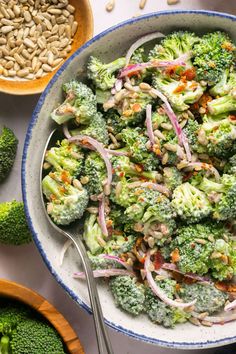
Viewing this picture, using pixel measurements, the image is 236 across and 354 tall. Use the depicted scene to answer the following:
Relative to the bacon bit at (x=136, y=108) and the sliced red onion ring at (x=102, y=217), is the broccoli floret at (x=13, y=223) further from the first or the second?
the bacon bit at (x=136, y=108)

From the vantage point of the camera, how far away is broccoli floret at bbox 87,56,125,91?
2.41 m

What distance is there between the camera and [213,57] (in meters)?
2.37

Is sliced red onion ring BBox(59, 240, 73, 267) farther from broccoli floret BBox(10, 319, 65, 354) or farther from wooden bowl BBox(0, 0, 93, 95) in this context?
wooden bowl BBox(0, 0, 93, 95)

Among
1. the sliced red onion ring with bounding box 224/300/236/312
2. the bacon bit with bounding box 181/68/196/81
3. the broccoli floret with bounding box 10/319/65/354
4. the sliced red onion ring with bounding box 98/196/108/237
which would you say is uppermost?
the bacon bit with bounding box 181/68/196/81

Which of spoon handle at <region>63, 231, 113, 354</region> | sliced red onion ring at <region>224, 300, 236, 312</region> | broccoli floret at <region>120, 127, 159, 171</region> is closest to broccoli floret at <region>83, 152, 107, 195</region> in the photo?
broccoli floret at <region>120, 127, 159, 171</region>

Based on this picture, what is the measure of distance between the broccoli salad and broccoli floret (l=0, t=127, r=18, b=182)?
30 cm

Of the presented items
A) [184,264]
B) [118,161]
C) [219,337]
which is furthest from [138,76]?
[219,337]

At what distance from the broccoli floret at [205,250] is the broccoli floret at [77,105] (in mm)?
548

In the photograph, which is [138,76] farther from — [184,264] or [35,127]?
[184,264]

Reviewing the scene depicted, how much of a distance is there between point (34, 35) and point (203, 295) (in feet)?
4.22

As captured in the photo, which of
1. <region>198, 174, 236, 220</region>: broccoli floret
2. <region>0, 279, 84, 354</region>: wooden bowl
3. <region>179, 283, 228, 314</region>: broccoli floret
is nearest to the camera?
<region>198, 174, 236, 220</region>: broccoli floret

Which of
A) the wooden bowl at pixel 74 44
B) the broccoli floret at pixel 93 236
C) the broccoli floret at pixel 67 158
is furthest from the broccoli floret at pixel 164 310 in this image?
the wooden bowl at pixel 74 44

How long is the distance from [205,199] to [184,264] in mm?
249

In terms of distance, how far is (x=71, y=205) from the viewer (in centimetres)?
237
